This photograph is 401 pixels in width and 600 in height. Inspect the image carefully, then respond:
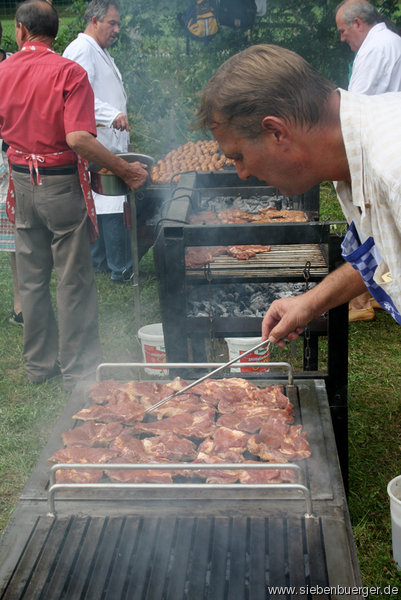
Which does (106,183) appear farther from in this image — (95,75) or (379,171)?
(379,171)

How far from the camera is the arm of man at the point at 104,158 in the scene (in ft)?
15.6

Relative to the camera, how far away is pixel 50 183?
4.99 metres

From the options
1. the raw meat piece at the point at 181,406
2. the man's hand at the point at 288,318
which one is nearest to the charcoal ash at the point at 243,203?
the man's hand at the point at 288,318

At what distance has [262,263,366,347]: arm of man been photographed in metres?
2.70

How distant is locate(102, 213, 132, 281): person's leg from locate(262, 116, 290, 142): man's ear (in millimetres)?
5410

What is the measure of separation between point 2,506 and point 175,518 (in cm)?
222

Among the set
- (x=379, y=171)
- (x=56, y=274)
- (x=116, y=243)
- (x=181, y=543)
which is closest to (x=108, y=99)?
(x=116, y=243)

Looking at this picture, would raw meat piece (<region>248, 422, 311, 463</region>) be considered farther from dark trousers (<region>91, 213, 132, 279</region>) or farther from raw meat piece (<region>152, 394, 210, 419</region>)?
dark trousers (<region>91, 213, 132, 279</region>)

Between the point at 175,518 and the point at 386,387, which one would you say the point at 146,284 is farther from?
the point at 175,518

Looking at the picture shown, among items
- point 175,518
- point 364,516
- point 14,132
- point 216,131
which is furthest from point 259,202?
point 175,518

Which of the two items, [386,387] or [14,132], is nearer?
[14,132]

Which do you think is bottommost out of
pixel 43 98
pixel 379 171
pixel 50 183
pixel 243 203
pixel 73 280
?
pixel 73 280

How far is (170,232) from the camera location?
3.70m

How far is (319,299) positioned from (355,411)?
2.45 meters
